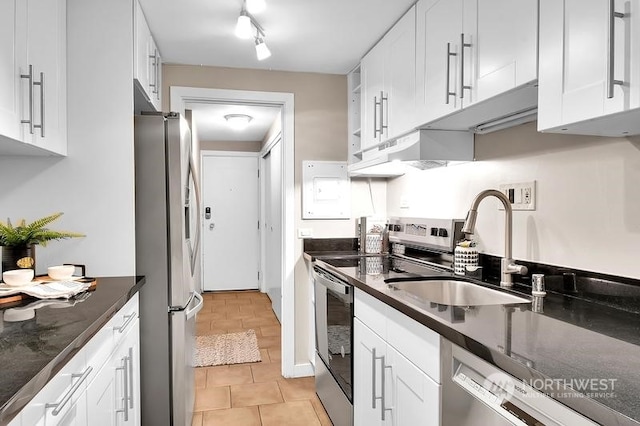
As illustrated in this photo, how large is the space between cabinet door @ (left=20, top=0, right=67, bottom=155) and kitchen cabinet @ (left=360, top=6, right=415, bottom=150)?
65.0 inches

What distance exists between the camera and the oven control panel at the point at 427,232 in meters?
2.30

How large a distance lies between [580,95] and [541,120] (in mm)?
148

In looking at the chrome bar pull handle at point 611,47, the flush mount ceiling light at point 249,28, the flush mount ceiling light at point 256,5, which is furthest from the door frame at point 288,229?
the chrome bar pull handle at point 611,47

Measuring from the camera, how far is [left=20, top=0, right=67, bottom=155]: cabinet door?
5.44ft

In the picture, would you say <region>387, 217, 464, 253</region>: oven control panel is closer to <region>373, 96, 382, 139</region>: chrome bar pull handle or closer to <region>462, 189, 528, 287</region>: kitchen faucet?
<region>462, 189, 528, 287</region>: kitchen faucet

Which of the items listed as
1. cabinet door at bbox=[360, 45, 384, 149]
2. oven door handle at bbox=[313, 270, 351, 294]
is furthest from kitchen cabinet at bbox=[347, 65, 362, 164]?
oven door handle at bbox=[313, 270, 351, 294]

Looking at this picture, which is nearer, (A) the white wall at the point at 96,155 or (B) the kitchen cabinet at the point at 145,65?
(A) the white wall at the point at 96,155

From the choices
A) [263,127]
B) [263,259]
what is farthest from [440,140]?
[263,259]

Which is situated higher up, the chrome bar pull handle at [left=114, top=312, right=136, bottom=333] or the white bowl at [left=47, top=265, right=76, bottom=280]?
the white bowl at [left=47, top=265, right=76, bottom=280]

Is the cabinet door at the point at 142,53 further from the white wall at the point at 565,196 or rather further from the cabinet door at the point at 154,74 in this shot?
the white wall at the point at 565,196

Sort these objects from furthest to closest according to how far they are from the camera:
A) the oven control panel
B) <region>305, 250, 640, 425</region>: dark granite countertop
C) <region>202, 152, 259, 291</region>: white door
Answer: <region>202, 152, 259, 291</region>: white door
the oven control panel
<region>305, 250, 640, 425</region>: dark granite countertop

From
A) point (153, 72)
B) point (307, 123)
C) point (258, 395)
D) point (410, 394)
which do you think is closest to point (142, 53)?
point (153, 72)

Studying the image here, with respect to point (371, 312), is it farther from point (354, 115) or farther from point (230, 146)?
point (230, 146)

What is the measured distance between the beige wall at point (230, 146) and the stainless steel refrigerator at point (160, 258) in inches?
168
